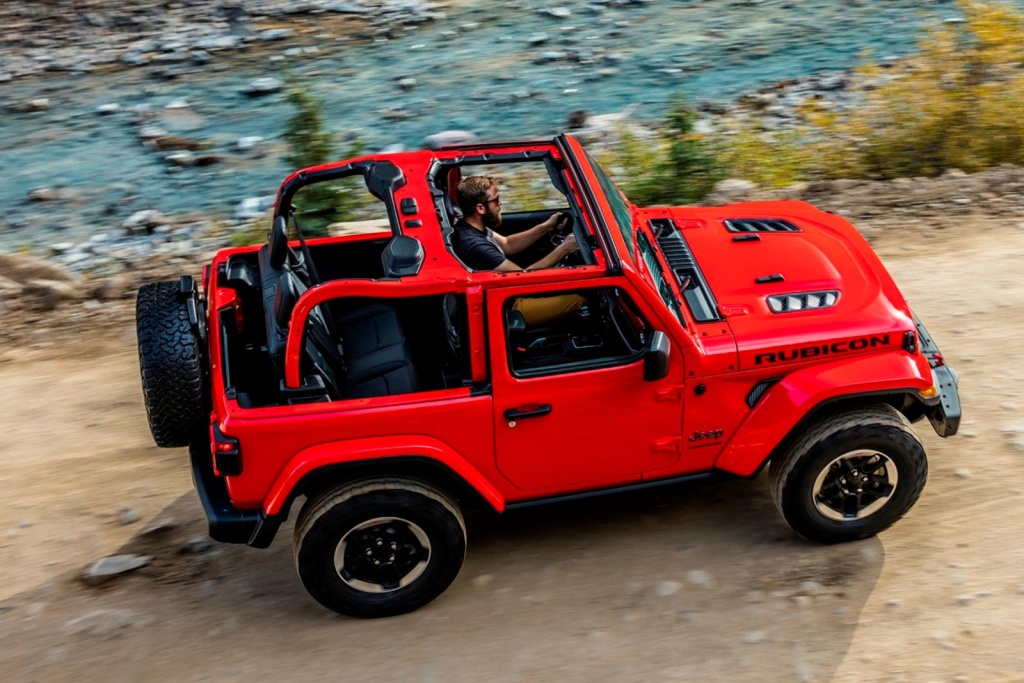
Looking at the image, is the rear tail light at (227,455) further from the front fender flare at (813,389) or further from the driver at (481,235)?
the front fender flare at (813,389)

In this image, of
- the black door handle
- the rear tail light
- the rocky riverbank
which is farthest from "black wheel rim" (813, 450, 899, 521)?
the rocky riverbank

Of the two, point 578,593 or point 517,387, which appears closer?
point 517,387

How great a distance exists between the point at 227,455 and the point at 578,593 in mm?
1862

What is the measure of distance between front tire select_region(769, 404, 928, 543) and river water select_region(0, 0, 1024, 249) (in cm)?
804

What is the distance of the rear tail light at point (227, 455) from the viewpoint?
4.61m

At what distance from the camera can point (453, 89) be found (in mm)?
14461

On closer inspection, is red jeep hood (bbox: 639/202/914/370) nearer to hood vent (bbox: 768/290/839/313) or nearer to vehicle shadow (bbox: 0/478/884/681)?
hood vent (bbox: 768/290/839/313)

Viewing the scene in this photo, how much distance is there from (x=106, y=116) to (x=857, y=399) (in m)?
12.0

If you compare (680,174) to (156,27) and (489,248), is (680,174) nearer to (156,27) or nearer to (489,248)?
(489,248)

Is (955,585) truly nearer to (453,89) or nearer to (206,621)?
(206,621)

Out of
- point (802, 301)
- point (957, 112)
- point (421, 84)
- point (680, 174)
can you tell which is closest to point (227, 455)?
point (802, 301)

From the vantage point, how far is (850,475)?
16.9 ft

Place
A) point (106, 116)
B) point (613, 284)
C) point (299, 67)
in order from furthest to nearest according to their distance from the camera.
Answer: point (299, 67)
point (106, 116)
point (613, 284)

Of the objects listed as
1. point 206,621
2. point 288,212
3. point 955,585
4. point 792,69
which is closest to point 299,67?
point 792,69
